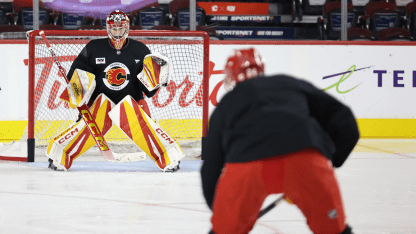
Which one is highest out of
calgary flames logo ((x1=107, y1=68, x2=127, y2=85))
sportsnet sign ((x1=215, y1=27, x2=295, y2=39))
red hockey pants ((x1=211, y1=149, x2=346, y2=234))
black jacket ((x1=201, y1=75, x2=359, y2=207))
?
sportsnet sign ((x1=215, y1=27, x2=295, y2=39))

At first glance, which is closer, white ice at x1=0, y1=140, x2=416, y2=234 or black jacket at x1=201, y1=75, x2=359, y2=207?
black jacket at x1=201, y1=75, x2=359, y2=207

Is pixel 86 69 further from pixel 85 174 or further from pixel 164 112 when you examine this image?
pixel 164 112

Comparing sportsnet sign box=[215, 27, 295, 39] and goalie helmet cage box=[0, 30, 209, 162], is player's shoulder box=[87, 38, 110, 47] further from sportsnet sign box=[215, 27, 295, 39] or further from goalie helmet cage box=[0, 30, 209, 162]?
sportsnet sign box=[215, 27, 295, 39]

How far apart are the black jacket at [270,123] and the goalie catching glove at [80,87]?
2.91 m

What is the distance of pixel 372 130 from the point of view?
6980 mm

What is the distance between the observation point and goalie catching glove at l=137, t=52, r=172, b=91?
4395 mm

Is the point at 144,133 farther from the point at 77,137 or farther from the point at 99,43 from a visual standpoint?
the point at 99,43

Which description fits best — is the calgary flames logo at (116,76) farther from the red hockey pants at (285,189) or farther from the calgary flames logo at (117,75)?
the red hockey pants at (285,189)

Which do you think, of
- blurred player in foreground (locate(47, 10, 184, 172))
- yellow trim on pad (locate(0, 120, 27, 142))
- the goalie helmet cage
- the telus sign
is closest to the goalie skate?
blurred player in foreground (locate(47, 10, 184, 172))

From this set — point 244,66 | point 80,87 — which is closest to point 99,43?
point 80,87

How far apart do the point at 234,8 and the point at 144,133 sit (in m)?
6.16

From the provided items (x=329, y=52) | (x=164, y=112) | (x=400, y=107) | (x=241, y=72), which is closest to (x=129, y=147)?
(x=164, y=112)

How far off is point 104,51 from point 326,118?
123 inches

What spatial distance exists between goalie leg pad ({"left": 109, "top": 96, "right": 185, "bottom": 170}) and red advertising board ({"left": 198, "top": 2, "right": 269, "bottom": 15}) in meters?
5.92
